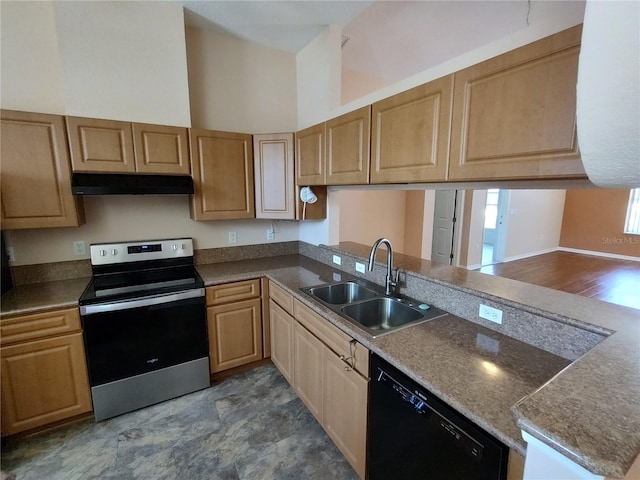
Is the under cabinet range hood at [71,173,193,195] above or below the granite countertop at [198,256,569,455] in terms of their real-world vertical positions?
above

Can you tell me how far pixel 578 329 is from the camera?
3.76ft

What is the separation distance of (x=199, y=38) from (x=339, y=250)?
217cm

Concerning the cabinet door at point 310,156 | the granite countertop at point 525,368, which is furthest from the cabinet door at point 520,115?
the cabinet door at point 310,156

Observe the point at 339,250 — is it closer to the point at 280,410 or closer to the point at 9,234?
the point at 280,410

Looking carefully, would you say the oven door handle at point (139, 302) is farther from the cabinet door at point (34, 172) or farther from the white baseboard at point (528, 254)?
the white baseboard at point (528, 254)

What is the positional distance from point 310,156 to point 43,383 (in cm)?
235

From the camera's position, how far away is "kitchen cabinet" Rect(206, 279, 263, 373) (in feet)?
7.54

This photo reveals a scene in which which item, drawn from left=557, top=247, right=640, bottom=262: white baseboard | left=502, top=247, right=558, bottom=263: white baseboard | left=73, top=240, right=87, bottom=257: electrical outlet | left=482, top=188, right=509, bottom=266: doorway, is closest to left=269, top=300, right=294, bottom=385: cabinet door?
left=73, top=240, right=87, bottom=257: electrical outlet

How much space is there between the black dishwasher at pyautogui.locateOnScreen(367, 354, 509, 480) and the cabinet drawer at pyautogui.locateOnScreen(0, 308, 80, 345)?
6.14 feet

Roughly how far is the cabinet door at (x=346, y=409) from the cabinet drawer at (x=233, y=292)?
3.14ft

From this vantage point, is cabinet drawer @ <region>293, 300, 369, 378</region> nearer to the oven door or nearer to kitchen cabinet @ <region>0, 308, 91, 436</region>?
the oven door

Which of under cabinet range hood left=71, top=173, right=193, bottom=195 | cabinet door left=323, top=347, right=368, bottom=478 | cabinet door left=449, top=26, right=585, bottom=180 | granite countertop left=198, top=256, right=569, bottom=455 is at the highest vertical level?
cabinet door left=449, top=26, right=585, bottom=180

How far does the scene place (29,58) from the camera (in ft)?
6.46

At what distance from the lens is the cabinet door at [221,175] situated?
7.73 ft
